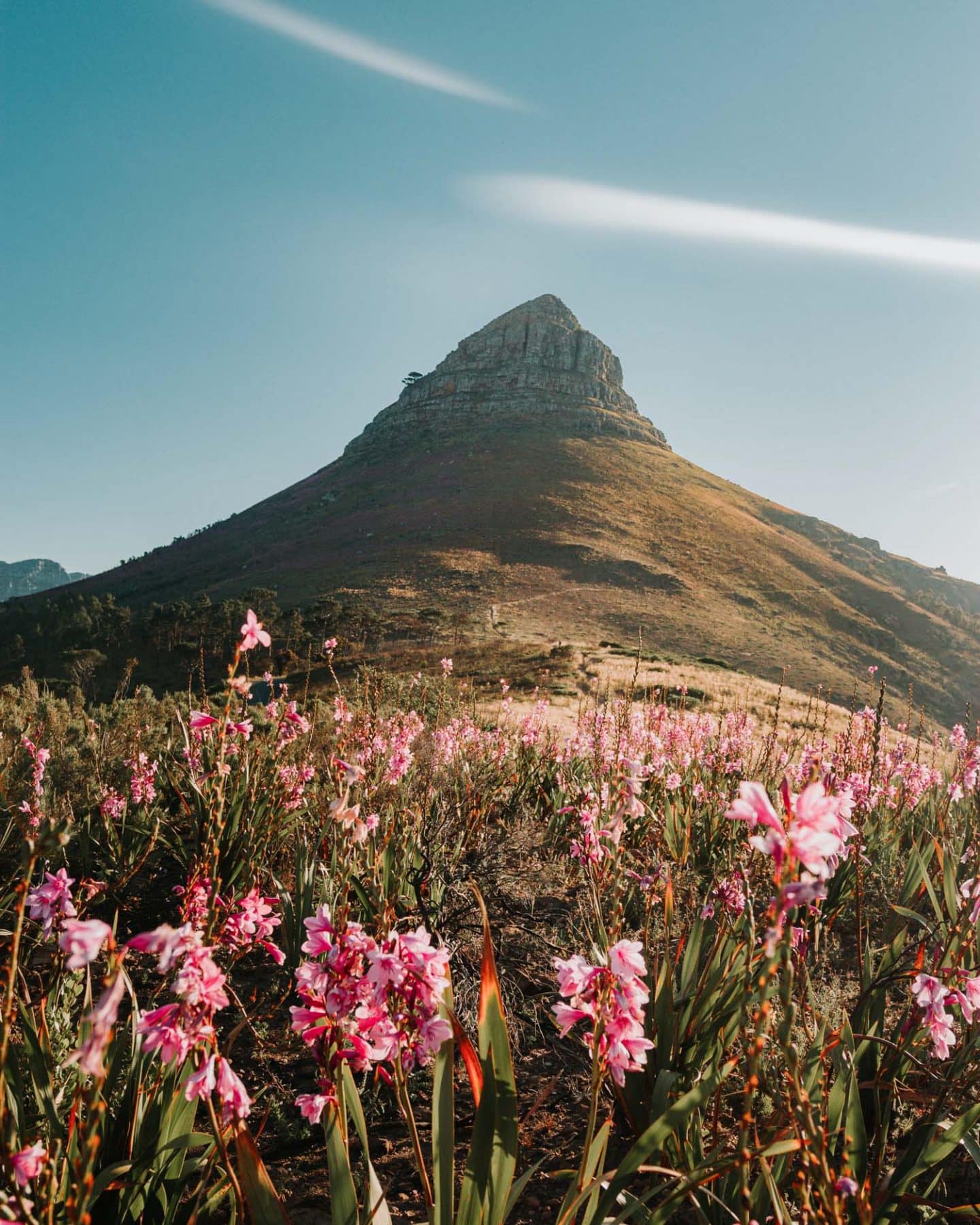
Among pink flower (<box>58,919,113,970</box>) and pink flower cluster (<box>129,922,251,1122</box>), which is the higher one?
pink flower (<box>58,919,113,970</box>)

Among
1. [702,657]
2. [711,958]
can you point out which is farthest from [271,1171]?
[702,657]

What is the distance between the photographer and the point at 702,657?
125ft

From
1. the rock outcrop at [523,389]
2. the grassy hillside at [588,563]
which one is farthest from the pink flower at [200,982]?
the rock outcrop at [523,389]

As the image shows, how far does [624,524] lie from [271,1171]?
62039 millimetres

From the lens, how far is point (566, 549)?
5534cm

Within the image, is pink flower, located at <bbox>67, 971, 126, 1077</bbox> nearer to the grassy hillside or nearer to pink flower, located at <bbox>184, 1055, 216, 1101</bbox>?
pink flower, located at <bbox>184, 1055, 216, 1101</bbox>

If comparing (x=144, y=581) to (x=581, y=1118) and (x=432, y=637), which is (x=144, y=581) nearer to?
(x=432, y=637)

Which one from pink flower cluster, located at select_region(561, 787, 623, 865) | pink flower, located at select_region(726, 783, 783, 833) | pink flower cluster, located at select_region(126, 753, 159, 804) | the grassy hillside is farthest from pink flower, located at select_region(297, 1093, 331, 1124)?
the grassy hillside

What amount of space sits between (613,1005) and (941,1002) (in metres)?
0.93

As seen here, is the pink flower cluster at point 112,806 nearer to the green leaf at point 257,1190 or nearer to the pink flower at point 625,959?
the green leaf at point 257,1190

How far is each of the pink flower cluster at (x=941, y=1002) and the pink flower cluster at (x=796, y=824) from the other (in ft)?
3.26

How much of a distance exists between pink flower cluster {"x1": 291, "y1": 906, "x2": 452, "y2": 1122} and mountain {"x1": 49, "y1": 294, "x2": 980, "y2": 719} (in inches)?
1334

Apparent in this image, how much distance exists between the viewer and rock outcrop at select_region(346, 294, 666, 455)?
87.5m

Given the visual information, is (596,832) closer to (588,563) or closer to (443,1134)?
(443,1134)
